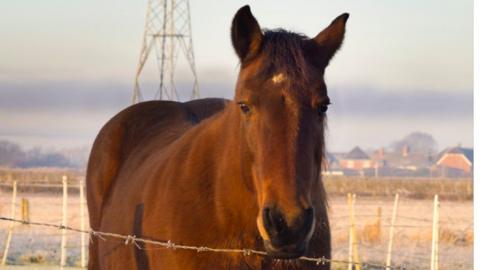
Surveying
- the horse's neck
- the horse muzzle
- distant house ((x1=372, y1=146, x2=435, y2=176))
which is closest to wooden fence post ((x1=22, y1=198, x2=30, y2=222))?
the horse's neck

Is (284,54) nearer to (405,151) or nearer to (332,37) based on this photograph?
(332,37)

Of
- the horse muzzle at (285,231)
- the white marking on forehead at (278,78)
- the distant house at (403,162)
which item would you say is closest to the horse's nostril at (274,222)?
the horse muzzle at (285,231)

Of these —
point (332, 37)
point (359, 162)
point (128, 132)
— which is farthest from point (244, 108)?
point (359, 162)

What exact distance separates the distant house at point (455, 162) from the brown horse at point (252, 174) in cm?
7214

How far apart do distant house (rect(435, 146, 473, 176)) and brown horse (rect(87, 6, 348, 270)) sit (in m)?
72.1

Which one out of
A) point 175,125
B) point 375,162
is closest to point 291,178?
point 175,125

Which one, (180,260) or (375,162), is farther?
(375,162)

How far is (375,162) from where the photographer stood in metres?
92.2

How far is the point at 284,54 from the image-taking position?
394 centimetres

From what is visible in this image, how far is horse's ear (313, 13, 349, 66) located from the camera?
13.9ft

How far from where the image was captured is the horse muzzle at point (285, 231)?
11.4ft

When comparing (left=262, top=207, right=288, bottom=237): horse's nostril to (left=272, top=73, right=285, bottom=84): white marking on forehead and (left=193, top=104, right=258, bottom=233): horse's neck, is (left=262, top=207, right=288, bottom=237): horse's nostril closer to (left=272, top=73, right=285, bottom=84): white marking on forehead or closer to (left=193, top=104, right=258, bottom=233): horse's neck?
(left=193, top=104, right=258, bottom=233): horse's neck

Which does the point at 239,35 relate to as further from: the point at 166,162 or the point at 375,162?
the point at 375,162
